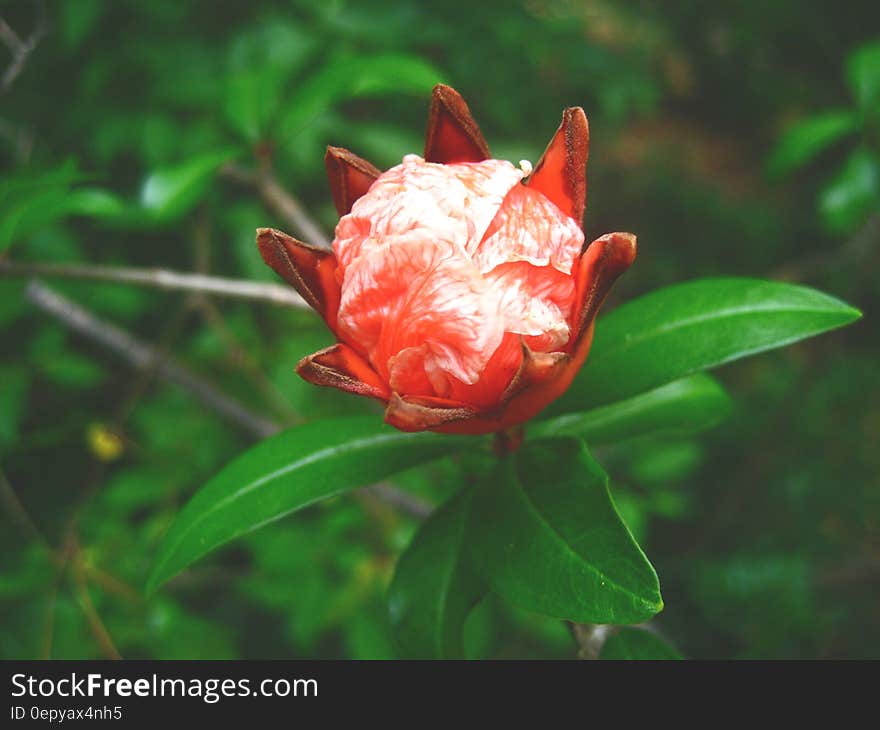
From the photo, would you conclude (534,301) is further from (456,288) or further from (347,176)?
(347,176)

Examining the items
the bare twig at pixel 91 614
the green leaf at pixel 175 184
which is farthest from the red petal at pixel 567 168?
the bare twig at pixel 91 614

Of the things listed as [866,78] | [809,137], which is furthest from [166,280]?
[866,78]

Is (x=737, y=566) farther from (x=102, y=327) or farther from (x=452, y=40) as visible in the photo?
(x=102, y=327)

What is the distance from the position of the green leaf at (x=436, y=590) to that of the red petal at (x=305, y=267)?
341 mm

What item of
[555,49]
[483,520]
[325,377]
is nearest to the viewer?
[325,377]

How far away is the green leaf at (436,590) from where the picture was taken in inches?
36.7

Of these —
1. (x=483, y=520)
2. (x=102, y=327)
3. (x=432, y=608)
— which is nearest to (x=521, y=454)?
(x=483, y=520)

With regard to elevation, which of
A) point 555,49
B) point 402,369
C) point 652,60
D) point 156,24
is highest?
point 652,60

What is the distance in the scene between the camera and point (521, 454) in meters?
0.94

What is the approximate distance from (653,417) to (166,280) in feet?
2.52

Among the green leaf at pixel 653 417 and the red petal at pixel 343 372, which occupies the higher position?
the green leaf at pixel 653 417

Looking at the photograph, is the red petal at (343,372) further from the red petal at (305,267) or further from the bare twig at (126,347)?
the bare twig at (126,347)

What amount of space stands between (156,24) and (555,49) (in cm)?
127

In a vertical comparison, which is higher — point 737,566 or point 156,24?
point 156,24
